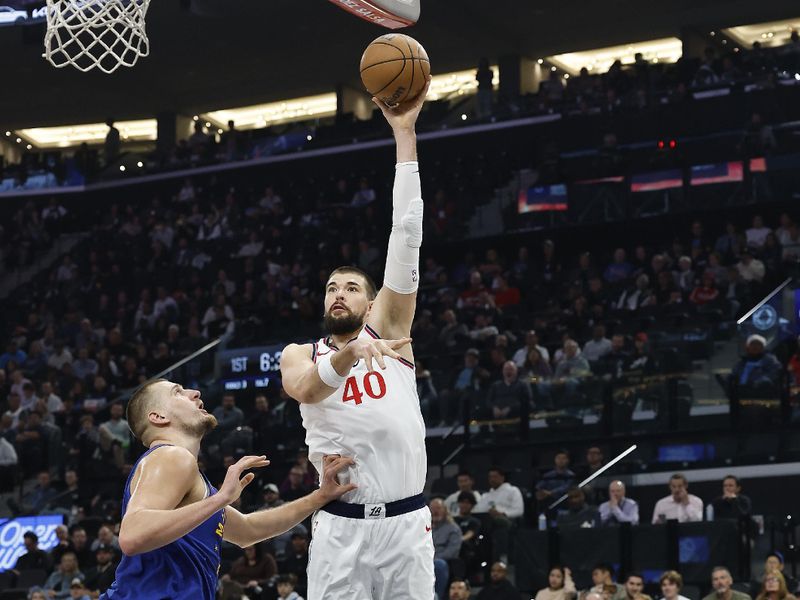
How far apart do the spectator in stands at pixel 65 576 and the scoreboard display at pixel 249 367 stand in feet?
14.8

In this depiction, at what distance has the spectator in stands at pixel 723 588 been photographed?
11.9 metres

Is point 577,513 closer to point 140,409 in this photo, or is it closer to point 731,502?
point 731,502

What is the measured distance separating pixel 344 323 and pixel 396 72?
4.00ft

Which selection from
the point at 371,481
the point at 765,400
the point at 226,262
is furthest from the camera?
the point at 226,262

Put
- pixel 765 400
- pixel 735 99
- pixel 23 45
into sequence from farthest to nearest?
pixel 23 45
pixel 735 99
pixel 765 400

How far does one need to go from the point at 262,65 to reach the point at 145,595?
29119 mm

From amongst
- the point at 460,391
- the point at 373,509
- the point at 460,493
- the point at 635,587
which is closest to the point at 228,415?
the point at 460,391

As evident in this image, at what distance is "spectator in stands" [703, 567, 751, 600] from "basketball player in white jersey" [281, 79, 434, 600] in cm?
659

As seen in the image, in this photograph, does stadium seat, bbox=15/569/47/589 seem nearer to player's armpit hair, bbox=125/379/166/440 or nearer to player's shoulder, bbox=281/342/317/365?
player's shoulder, bbox=281/342/317/365

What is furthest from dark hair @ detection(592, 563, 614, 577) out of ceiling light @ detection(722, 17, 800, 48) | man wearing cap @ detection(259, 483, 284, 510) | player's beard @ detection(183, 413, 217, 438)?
ceiling light @ detection(722, 17, 800, 48)

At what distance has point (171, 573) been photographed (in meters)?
5.30

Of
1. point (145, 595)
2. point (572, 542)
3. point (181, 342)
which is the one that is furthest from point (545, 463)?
point (145, 595)

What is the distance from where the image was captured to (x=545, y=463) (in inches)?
622

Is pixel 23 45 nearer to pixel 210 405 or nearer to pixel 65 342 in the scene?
pixel 65 342
